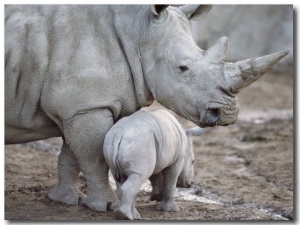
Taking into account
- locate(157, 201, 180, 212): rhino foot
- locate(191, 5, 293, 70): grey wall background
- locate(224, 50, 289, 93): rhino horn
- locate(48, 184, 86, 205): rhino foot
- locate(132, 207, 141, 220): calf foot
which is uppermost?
locate(191, 5, 293, 70): grey wall background

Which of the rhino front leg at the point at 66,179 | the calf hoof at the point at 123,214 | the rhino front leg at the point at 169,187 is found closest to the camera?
the calf hoof at the point at 123,214

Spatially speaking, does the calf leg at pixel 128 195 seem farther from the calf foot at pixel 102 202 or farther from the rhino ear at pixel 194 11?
the rhino ear at pixel 194 11

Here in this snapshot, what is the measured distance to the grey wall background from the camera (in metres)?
12.4

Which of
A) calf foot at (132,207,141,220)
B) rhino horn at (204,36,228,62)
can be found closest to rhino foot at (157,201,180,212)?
calf foot at (132,207,141,220)

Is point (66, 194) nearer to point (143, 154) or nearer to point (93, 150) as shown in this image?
point (93, 150)

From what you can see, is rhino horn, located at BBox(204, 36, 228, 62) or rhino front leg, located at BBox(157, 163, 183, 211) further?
rhino front leg, located at BBox(157, 163, 183, 211)

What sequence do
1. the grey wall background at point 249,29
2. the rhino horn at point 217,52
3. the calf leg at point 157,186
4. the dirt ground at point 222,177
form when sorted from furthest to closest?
the grey wall background at point 249,29
the calf leg at point 157,186
the dirt ground at point 222,177
the rhino horn at point 217,52

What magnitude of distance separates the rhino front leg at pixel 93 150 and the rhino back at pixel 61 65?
2.8 inches

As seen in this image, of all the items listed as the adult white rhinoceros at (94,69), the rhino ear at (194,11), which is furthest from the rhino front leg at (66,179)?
the rhino ear at (194,11)

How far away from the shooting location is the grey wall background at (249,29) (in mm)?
12406

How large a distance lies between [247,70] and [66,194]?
167 cm

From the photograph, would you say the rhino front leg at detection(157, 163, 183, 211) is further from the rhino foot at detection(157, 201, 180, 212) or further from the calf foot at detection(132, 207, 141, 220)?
the calf foot at detection(132, 207, 141, 220)

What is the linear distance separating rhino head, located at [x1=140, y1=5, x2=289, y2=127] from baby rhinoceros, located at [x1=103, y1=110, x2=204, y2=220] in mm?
200

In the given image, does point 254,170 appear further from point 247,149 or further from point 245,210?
point 245,210
